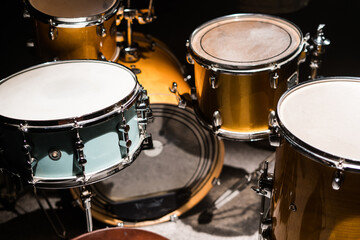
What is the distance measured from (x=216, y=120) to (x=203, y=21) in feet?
3.09

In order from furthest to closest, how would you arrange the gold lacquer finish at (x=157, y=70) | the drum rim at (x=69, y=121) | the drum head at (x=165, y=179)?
1. the drum head at (x=165, y=179)
2. the gold lacquer finish at (x=157, y=70)
3. the drum rim at (x=69, y=121)

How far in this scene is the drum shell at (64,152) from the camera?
1.53m

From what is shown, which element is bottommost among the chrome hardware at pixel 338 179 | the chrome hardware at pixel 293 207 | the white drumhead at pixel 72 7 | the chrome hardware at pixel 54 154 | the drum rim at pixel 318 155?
the chrome hardware at pixel 293 207

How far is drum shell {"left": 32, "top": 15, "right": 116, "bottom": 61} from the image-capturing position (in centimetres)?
198

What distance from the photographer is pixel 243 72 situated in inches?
68.9

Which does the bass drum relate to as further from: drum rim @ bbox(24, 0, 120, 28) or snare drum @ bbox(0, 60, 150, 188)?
snare drum @ bbox(0, 60, 150, 188)

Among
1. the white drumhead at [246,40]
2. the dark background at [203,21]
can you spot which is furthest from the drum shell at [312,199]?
the dark background at [203,21]

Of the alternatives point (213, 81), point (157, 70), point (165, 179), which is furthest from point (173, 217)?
point (213, 81)

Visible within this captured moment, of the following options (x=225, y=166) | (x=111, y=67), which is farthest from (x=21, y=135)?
(x=225, y=166)

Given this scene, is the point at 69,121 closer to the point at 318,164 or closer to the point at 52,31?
the point at 52,31

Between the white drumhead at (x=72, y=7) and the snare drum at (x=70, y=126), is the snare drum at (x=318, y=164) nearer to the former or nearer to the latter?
the snare drum at (x=70, y=126)

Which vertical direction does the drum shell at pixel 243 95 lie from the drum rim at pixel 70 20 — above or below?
below

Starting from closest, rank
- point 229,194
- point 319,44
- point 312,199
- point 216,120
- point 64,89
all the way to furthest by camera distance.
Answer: point 312,199 → point 64,89 → point 216,120 → point 319,44 → point 229,194

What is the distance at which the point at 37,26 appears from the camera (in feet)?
6.64
